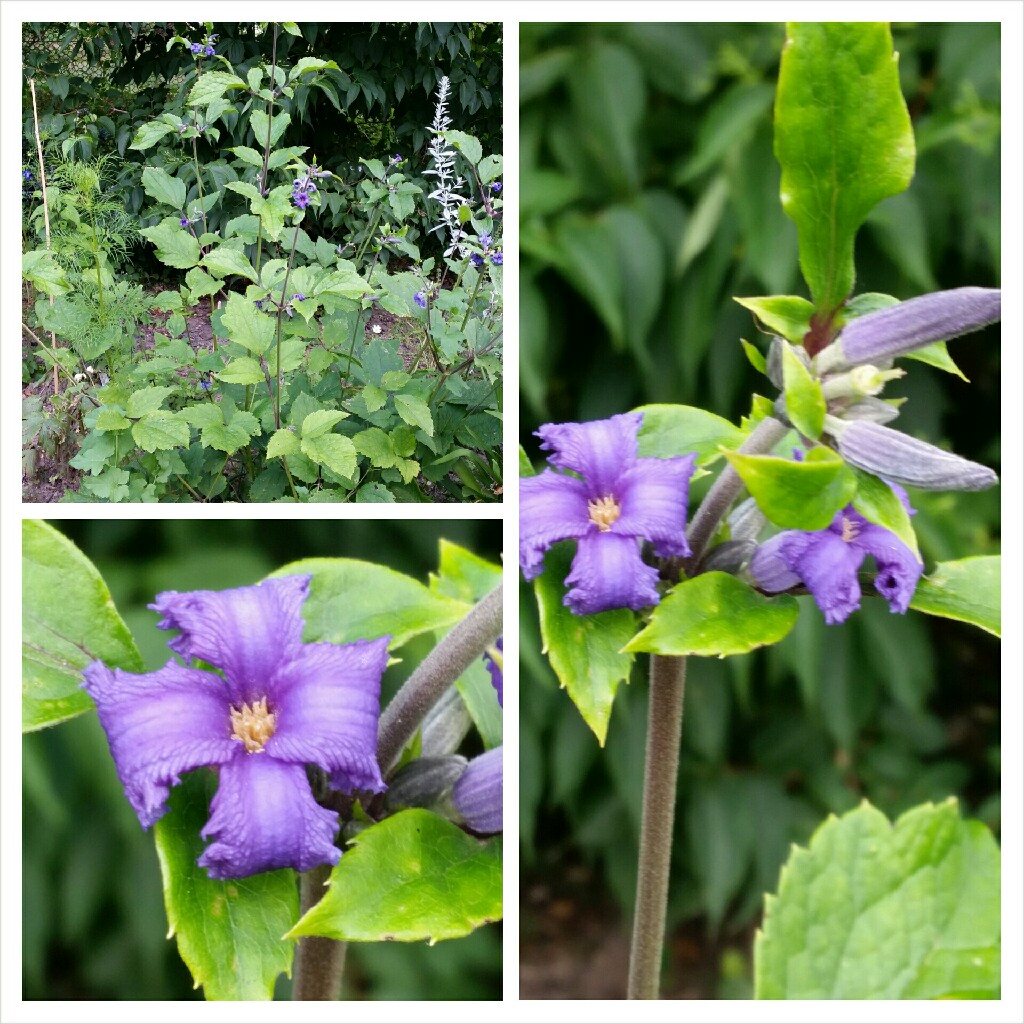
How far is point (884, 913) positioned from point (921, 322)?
0.45 m

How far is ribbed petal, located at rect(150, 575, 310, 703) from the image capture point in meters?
0.57

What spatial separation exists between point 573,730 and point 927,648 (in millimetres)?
410

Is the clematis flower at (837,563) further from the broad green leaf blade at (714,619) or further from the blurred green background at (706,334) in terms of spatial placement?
the blurred green background at (706,334)

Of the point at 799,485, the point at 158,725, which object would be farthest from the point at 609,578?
the point at 158,725

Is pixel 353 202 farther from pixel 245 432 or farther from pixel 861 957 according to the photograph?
pixel 861 957

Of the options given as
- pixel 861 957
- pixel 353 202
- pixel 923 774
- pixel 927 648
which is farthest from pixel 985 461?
pixel 353 202

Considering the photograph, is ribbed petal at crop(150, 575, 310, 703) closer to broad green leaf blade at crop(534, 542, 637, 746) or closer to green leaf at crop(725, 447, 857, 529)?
broad green leaf blade at crop(534, 542, 637, 746)

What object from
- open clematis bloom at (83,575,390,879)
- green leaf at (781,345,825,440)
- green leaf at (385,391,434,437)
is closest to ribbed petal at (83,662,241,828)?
open clematis bloom at (83,575,390,879)

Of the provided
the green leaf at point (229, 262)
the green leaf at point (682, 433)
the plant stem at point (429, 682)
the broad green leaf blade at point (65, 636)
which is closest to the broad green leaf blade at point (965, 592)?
the green leaf at point (682, 433)

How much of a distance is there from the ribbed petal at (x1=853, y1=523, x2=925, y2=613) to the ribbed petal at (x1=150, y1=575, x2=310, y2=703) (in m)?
0.34

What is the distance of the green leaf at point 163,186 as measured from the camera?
992 millimetres

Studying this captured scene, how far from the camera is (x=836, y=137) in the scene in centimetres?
52

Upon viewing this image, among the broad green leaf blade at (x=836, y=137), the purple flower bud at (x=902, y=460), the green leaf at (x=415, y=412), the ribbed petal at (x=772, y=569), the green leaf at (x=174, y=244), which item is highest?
the green leaf at (x=174, y=244)

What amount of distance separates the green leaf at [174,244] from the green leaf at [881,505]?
0.78 meters
